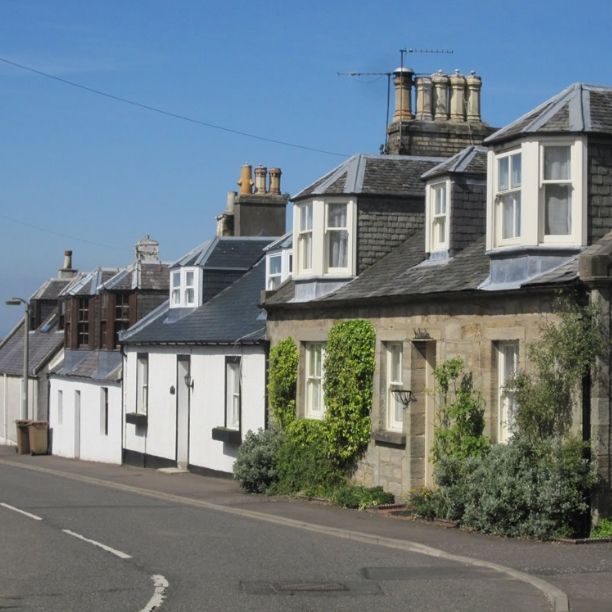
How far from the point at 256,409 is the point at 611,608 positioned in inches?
665

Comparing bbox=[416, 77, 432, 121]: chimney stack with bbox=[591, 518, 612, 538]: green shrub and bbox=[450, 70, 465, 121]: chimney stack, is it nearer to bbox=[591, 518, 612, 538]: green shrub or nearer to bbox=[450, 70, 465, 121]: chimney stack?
bbox=[450, 70, 465, 121]: chimney stack

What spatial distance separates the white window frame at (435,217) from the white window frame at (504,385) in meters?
3.84

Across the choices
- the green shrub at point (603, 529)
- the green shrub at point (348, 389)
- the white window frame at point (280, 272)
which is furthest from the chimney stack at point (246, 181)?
the green shrub at point (603, 529)

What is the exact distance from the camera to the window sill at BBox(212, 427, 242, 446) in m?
29.2

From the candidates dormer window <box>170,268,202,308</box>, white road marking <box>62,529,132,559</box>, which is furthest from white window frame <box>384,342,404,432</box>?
dormer window <box>170,268,202,308</box>

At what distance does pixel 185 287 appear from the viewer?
3600 centimetres

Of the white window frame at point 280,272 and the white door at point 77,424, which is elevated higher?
the white window frame at point 280,272

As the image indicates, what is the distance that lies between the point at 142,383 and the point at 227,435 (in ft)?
23.1

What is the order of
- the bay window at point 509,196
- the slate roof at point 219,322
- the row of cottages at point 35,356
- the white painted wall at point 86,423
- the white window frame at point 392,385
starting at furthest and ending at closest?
1. the row of cottages at point 35,356
2. the white painted wall at point 86,423
3. the slate roof at point 219,322
4. the white window frame at point 392,385
5. the bay window at point 509,196

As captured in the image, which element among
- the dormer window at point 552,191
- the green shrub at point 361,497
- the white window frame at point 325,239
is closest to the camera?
the dormer window at point 552,191

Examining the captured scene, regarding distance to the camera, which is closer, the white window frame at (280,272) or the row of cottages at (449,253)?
the row of cottages at (449,253)

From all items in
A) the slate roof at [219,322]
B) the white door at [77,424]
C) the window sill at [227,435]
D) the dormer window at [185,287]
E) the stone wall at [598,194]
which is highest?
the stone wall at [598,194]

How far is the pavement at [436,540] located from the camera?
44.1ft

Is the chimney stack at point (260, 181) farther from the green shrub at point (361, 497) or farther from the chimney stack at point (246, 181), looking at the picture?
the green shrub at point (361, 497)
